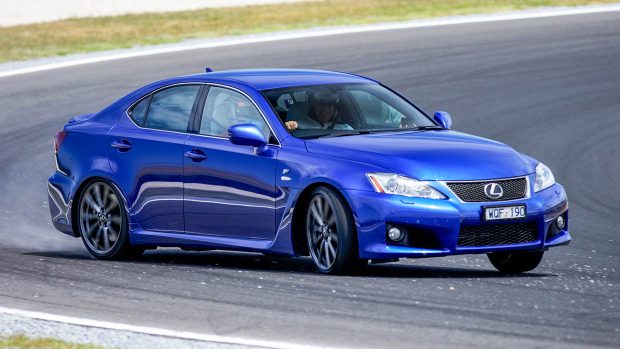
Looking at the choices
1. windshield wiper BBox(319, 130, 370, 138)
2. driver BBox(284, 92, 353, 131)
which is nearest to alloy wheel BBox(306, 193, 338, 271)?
windshield wiper BBox(319, 130, 370, 138)

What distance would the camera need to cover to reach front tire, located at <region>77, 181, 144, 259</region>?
1212cm

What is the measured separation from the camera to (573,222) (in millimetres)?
14586

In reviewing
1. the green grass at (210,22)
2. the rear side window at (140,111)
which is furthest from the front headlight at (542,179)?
the green grass at (210,22)

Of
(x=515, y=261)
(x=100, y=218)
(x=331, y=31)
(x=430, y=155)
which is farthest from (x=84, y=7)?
(x=430, y=155)

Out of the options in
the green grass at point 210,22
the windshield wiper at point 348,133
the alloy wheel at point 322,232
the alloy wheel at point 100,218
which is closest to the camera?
the alloy wheel at point 322,232

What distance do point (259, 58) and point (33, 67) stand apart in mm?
3966

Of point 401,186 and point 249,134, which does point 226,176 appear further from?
point 401,186

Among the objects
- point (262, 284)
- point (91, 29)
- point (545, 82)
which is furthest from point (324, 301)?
point (91, 29)

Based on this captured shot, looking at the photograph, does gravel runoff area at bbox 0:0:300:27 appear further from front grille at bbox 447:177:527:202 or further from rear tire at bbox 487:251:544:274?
front grille at bbox 447:177:527:202

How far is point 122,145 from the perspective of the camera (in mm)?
12148

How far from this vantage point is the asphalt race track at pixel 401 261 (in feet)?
28.2

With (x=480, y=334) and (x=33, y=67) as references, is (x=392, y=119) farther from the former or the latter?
(x=33, y=67)

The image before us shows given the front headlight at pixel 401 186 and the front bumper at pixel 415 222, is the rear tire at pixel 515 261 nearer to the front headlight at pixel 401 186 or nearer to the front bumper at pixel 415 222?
the front bumper at pixel 415 222

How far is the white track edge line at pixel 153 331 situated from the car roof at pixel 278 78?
3.10 metres
